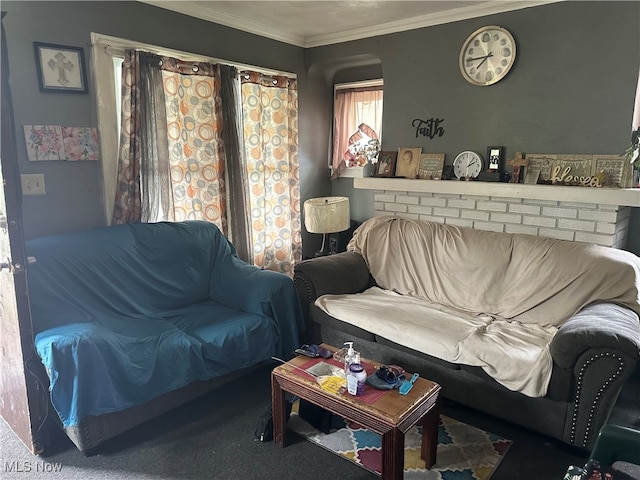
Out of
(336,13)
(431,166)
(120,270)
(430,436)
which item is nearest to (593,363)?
(430,436)

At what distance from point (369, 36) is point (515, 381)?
110 inches

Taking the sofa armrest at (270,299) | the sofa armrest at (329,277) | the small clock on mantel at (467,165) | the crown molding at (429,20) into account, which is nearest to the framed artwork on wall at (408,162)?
the small clock on mantel at (467,165)

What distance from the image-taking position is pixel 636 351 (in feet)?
6.10

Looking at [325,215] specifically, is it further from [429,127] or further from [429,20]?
[429,20]

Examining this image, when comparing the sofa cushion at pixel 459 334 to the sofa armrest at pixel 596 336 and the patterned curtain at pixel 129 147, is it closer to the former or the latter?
the sofa armrest at pixel 596 336

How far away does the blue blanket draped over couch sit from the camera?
2018 millimetres

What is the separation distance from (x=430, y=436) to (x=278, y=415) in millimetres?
711

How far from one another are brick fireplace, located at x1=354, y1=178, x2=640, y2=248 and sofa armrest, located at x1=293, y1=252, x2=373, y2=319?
2.17 ft

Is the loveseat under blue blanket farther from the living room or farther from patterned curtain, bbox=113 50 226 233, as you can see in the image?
the living room

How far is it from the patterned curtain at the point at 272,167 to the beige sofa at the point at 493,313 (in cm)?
71

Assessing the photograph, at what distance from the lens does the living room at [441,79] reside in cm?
250

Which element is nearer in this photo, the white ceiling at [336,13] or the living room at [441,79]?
the living room at [441,79]

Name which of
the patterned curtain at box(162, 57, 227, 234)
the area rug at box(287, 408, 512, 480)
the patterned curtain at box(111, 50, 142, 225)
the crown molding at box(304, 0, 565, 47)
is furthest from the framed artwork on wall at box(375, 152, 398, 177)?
the area rug at box(287, 408, 512, 480)

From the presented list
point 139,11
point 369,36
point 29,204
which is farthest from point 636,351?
point 139,11
